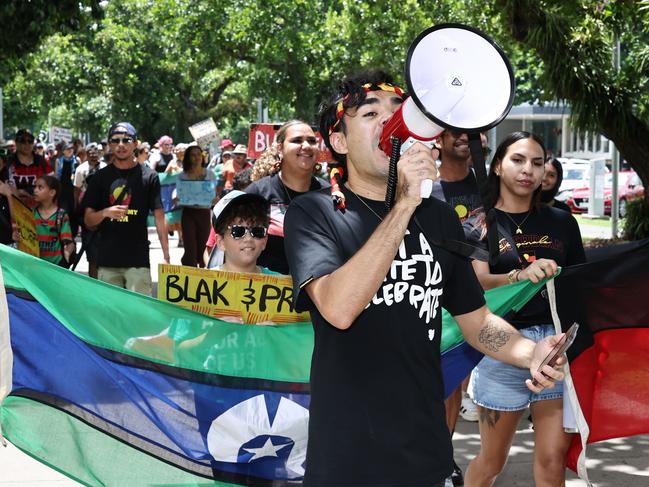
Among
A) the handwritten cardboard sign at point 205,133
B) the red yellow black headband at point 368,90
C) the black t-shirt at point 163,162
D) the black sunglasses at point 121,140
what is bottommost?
the black t-shirt at point 163,162

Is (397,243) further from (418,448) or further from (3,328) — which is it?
(3,328)

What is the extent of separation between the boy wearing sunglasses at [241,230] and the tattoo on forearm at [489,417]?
137 centimetres

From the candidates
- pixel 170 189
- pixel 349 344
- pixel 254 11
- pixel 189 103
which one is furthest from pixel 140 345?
pixel 189 103

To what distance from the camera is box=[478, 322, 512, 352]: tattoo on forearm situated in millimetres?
2998

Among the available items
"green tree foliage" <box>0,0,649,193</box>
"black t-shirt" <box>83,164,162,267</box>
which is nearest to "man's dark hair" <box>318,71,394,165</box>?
"green tree foliage" <box>0,0,649,193</box>

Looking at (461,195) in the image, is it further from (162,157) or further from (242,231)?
(162,157)

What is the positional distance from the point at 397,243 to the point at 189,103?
127ft

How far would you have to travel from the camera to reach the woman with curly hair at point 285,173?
5.72m

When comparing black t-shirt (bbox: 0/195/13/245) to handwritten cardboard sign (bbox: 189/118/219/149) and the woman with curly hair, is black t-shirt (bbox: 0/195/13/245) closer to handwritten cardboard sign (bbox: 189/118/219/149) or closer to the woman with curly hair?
the woman with curly hair

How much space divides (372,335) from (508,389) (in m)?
1.86

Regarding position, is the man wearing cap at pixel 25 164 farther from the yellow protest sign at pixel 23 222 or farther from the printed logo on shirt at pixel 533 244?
the printed logo on shirt at pixel 533 244

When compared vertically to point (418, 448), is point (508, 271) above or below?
above

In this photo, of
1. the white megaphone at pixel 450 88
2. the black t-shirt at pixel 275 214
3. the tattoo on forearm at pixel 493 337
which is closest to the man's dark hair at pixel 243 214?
the black t-shirt at pixel 275 214

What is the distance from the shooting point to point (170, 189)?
55.2ft
